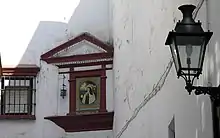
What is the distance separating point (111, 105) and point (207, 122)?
22.1 feet

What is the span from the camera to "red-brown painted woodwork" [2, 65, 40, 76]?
10828 mm

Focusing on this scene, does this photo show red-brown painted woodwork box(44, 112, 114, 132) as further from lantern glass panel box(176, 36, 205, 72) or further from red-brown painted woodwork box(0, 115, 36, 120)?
lantern glass panel box(176, 36, 205, 72)

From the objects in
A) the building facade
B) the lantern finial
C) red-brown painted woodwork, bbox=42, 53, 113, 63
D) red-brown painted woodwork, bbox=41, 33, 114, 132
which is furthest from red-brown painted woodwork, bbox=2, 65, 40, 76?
the lantern finial

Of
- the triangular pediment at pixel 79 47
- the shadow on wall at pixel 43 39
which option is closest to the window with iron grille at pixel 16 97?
the shadow on wall at pixel 43 39

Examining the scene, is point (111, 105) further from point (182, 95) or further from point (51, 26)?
Answer: point (182, 95)

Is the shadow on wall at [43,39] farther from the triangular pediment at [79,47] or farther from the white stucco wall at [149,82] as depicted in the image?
the white stucco wall at [149,82]

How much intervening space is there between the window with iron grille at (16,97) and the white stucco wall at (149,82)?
2105mm

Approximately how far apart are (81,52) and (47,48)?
2.77ft

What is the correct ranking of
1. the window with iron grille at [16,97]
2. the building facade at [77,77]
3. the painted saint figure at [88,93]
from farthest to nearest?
1. the window with iron grille at [16,97]
2. the painted saint figure at [88,93]
3. the building facade at [77,77]

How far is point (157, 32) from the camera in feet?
18.3

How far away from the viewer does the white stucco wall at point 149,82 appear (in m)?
4.17

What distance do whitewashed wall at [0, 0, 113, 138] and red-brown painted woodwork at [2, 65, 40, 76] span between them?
12cm

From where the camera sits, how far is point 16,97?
35.5 feet

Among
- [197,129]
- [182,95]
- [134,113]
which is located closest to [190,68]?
[197,129]
